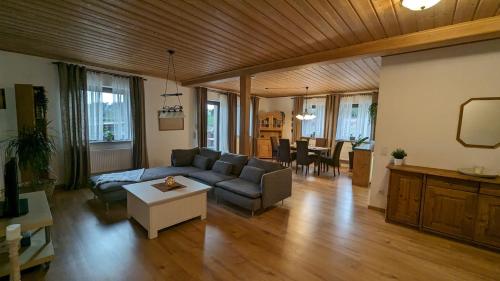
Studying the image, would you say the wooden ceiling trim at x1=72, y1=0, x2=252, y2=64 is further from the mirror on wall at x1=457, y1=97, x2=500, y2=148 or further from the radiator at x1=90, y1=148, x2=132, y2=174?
the mirror on wall at x1=457, y1=97, x2=500, y2=148

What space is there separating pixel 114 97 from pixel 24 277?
391 cm

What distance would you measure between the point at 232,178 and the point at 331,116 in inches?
200

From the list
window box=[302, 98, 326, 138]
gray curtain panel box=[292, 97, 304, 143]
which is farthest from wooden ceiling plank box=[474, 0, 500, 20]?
gray curtain panel box=[292, 97, 304, 143]

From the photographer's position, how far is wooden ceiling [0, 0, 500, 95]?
216 centimetres

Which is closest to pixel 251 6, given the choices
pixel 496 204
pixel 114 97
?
pixel 496 204

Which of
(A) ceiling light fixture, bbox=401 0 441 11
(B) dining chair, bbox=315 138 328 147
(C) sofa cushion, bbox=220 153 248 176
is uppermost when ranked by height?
(A) ceiling light fixture, bbox=401 0 441 11

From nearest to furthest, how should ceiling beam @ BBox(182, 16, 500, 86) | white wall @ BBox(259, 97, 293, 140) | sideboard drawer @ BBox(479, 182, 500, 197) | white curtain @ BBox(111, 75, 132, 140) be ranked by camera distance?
ceiling beam @ BBox(182, 16, 500, 86)
sideboard drawer @ BBox(479, 182, 500, 197)
white curtain @ BBox(111, 75, 132, 140)
white wall @ BBox(259, 97, 293, 140)

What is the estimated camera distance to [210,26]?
8.59 feet

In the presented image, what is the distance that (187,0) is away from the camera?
6.83 ft

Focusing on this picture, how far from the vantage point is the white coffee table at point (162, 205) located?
2.65 meters

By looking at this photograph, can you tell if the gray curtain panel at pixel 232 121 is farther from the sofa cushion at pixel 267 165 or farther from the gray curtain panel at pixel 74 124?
the gray curtain panel at pixel 74 124

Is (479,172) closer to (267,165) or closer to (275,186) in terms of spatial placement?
(275,186)

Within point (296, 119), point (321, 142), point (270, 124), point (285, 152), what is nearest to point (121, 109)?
point (285, 152)

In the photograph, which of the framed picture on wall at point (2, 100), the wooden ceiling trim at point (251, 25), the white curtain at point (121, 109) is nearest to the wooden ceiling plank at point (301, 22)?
the wooden ceiling trim at point (251, 25)
